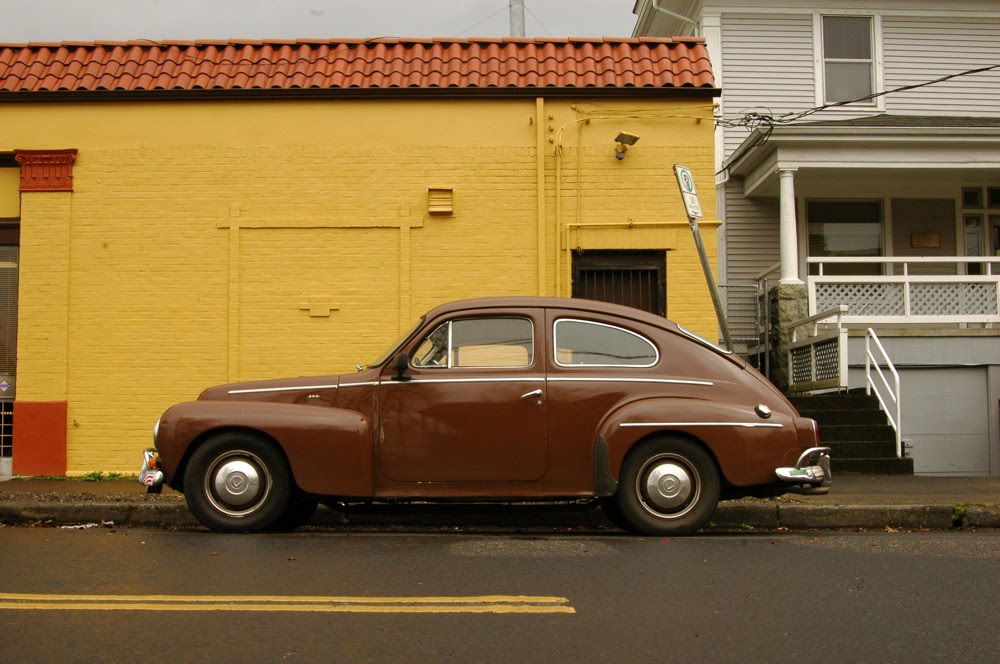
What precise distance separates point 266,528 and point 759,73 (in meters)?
14.7

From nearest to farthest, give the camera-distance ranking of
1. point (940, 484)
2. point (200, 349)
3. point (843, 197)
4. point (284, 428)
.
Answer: point (284, 428) < point (940, 484) < point (200, 349) < point (843, 197)

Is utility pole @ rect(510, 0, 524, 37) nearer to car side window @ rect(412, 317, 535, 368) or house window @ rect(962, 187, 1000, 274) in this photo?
house window @ rect(962, 187, 1000, 274)

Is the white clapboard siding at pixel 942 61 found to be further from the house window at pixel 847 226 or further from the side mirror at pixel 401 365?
the side mirror at pixel 401 365

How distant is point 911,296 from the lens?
15.9m

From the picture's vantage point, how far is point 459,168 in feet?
39.0

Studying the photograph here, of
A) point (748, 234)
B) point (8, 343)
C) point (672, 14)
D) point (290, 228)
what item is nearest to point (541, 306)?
point (290, 228)

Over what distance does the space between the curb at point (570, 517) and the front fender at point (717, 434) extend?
94 centimetres

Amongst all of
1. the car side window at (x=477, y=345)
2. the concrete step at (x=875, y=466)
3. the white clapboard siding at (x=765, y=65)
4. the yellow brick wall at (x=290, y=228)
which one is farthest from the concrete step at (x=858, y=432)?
the white clapboard siding at (x=765, y=65)

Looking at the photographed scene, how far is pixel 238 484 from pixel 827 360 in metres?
9.01

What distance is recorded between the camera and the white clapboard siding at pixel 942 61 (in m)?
19.5

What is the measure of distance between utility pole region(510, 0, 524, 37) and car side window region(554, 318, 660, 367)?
9.62m

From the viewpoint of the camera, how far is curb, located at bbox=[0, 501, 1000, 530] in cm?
831

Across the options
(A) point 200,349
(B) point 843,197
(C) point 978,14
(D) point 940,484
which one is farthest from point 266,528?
(C) point 978,14

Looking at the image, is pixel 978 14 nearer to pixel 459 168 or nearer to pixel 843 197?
pixel 843 197
